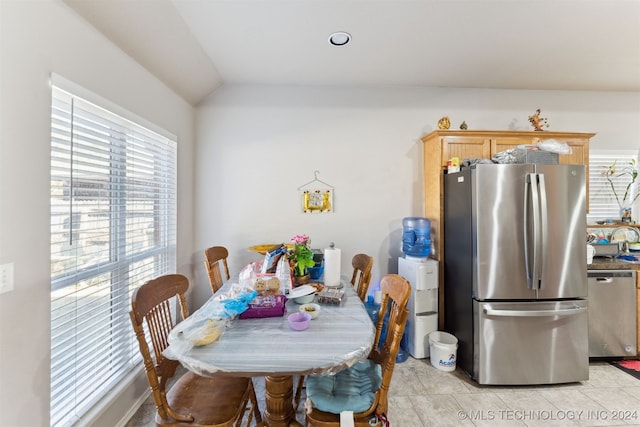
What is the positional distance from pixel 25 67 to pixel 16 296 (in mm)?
966

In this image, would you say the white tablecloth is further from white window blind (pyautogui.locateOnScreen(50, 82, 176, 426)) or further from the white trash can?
the white trash can

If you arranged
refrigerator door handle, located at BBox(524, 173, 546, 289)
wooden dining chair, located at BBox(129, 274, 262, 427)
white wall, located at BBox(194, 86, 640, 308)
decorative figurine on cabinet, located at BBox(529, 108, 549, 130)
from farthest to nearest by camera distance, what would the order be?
white wall, located at BBox(194, 86, 640, 308)
decorative figurine on cabinet, located at BBox(529, 108, 549, 130)
refrigerator door handle, located at BBox(524, 173, 546, 289)
wooden dining chair, located at BBox(129, 274, 262, 427)

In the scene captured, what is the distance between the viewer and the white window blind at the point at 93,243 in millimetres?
1353

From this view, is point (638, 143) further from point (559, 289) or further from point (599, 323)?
point (559, 289)

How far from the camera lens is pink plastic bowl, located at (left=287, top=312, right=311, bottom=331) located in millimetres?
1313

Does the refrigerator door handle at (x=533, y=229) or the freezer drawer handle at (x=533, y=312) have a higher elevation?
the refrigerator door handle at (x=533, y=229)

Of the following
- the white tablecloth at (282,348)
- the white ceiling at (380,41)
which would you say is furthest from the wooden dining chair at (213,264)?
the white ceiling at (380,41)

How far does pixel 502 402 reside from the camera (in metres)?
2.00

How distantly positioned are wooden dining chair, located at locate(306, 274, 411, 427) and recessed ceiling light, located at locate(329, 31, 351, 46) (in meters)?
1.86

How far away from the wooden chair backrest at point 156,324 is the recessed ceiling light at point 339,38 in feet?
6.81

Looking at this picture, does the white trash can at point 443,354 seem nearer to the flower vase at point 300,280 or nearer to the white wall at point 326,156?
the white wall at point 326,156

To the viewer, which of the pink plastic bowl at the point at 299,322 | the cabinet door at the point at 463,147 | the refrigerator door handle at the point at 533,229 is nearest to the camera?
the pink plastic bowl at the point at 299,322

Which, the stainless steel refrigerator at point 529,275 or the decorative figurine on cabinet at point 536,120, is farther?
the decorative figurine on cabinet at point 536,120

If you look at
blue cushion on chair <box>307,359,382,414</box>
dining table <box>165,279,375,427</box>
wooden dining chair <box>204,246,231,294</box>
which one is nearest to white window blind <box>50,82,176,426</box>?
wooden dining chair <box>204,246,231,294</box>
